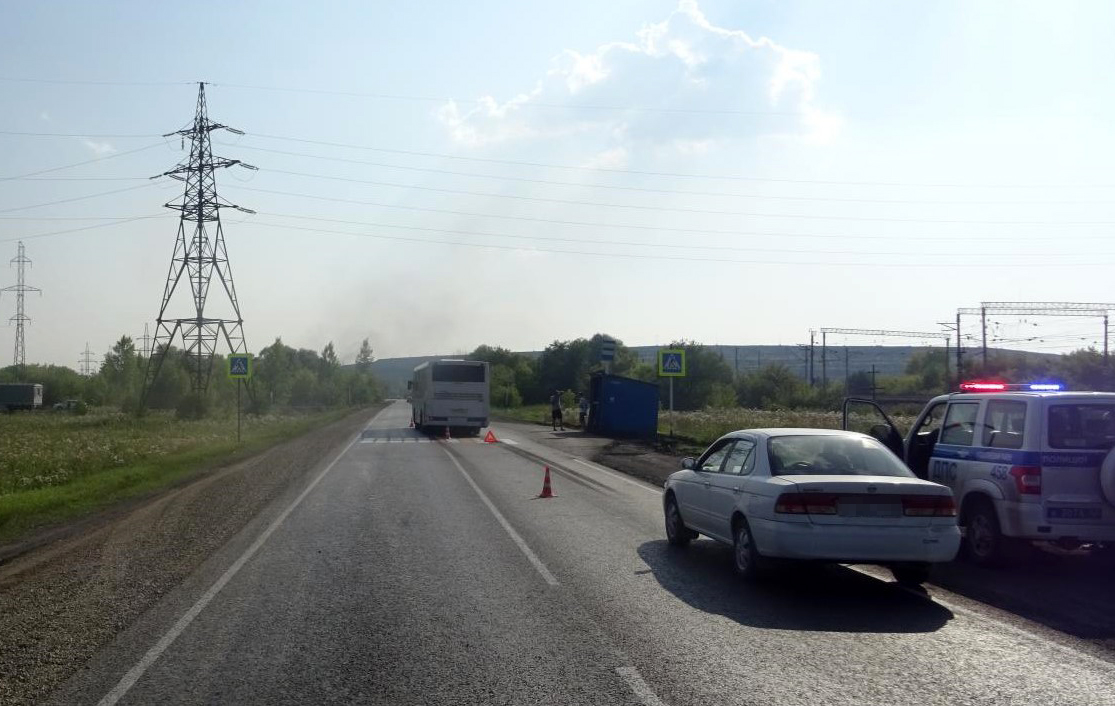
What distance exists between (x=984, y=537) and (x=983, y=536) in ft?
0.08

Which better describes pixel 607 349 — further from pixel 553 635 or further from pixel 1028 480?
pixel 553 635

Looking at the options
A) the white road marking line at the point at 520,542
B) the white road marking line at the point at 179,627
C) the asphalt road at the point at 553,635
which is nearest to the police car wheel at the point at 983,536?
the asphalt road at the point at 553,635

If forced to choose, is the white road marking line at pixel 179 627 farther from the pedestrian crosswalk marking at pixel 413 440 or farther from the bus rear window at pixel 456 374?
the bus rear window at pixel 456 374

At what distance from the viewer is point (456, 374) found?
4072 cm

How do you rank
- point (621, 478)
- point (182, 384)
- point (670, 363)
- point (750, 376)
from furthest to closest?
point (750, 376) → point (182, 384) → point (670, 363) → point (621, 478)

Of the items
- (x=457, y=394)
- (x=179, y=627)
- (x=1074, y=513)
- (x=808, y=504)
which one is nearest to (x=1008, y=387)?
(x=1074, y=513)

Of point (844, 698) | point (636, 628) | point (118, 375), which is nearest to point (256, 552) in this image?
point (636, 628)

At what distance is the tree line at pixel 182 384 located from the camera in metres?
70.1

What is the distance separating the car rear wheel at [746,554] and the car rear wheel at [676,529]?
186cm

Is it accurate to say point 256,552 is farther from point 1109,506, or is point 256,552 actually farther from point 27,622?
point 1109,506

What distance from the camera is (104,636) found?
7535mm

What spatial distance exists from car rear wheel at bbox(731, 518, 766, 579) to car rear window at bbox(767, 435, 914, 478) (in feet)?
2.15

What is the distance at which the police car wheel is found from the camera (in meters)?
10.3

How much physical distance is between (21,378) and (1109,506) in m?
129
